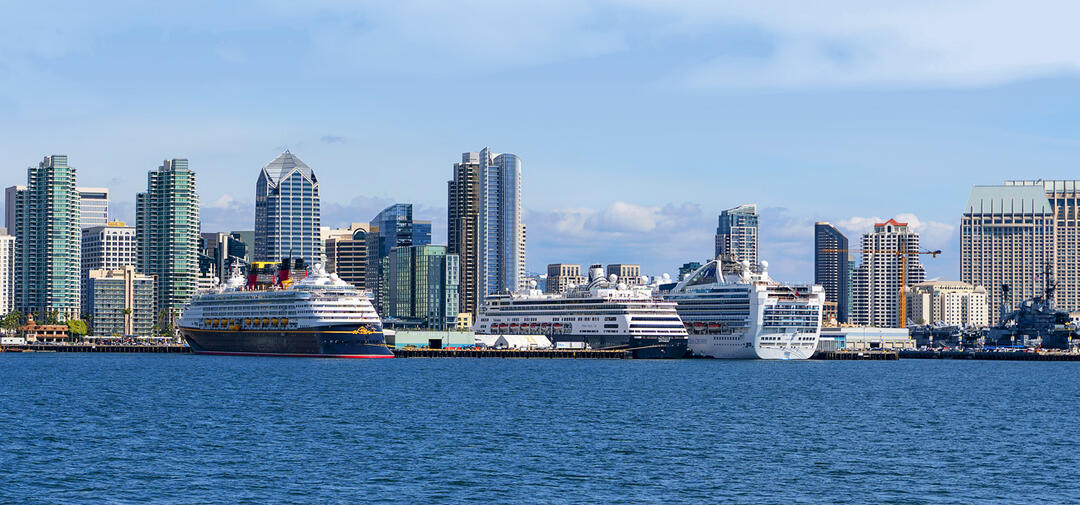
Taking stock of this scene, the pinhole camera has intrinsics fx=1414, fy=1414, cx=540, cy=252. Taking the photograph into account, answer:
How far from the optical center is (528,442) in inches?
2739

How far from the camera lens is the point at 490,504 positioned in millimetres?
50750

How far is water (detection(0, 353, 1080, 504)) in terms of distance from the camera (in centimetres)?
5375

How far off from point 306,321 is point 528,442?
11422cm

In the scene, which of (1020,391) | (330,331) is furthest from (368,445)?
(330,331)

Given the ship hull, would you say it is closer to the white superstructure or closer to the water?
the white superstructure

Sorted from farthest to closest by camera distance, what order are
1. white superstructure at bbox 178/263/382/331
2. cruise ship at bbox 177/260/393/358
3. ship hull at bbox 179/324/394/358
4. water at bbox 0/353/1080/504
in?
white superstructure at bbox 178/263/382/331
cruise ship at bbox 177/260/393/358
ship hull at bbox 179/324/394/358
water at bbox 0/353/1080/504

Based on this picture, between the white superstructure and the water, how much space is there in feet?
184

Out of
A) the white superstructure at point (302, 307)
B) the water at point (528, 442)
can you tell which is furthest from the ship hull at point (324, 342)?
the water at point (528, 442)

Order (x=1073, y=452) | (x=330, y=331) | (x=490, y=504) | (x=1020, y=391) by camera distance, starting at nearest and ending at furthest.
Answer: (x=490, y=504)
(x=1073, y=452)
(x=1020, y=391)
(x=330, y=331)

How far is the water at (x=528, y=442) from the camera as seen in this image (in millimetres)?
53750

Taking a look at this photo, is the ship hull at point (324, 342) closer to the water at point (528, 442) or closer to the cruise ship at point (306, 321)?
the cruise ship at point (306, 321)

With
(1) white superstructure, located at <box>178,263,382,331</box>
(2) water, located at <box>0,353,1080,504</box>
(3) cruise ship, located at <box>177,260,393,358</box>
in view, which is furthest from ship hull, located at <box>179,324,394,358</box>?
(2) water, located at <box>0,353,1080,504</box>

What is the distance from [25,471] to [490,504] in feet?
67.4

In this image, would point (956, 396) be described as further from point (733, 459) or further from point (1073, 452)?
point (733, 459)
